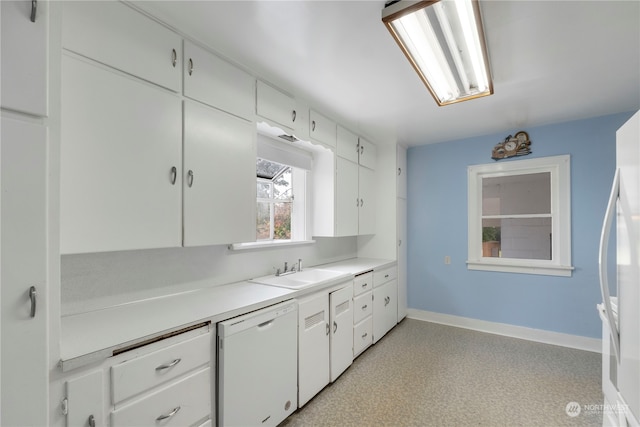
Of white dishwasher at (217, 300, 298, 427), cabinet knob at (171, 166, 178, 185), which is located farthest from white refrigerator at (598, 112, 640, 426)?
cabinet knob at (171, 166, 178, 185)

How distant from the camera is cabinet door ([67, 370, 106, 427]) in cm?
102

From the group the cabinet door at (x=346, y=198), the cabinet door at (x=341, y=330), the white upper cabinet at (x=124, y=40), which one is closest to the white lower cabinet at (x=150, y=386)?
the cabinet door at (x=341, y=330)

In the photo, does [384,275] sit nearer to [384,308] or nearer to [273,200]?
[384,308]

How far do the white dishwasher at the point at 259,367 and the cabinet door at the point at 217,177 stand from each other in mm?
557

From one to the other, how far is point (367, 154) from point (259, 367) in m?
2.81

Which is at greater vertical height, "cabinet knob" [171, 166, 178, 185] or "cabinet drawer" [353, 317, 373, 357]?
"cabinet knob" [171, 166, 178, 185]

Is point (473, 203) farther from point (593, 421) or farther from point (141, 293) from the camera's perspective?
point (141, 293)

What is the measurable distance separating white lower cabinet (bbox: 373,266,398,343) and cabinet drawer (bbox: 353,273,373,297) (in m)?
0.13

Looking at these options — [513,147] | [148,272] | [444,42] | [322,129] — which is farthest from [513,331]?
[148,272]

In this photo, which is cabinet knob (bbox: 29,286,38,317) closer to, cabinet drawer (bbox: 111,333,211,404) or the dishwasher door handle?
cabinet drawer (bbox: 111,333,211,404)

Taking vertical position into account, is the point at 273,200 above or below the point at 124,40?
below

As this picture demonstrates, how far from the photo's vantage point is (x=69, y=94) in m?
1.21

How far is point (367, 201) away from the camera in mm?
3711

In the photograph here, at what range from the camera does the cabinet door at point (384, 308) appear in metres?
3.19
